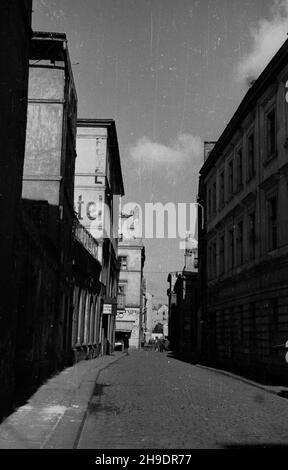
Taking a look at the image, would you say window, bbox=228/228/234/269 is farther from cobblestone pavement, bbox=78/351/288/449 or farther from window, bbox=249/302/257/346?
cobblestone pavement, bbox=78/351/288/449

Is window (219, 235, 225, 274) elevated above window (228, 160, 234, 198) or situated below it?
below

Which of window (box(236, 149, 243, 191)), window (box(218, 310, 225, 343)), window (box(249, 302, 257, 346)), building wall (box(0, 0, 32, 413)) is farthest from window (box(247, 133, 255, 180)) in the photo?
building wall (box(0, 0, 32, 413))

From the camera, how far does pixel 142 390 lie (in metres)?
14.7

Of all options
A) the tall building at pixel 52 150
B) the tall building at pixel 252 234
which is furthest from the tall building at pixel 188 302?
the tall building at pixel 52 150

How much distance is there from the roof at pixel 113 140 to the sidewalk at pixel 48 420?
78.2ft

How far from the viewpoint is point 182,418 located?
957 centimetres

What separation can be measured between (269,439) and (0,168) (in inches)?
205

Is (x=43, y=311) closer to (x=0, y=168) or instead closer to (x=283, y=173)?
(x=0, y=168)

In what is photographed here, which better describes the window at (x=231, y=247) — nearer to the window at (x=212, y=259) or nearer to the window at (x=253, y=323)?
the window at (x=212, y=259)

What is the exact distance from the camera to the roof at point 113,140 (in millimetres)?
34844

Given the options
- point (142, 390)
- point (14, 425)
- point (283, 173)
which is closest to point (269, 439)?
point (14, 425)

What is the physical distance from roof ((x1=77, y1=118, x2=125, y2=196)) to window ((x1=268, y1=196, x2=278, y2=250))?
17433mm

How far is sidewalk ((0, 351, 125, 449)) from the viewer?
6.82 m

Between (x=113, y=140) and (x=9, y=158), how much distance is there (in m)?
30.1
